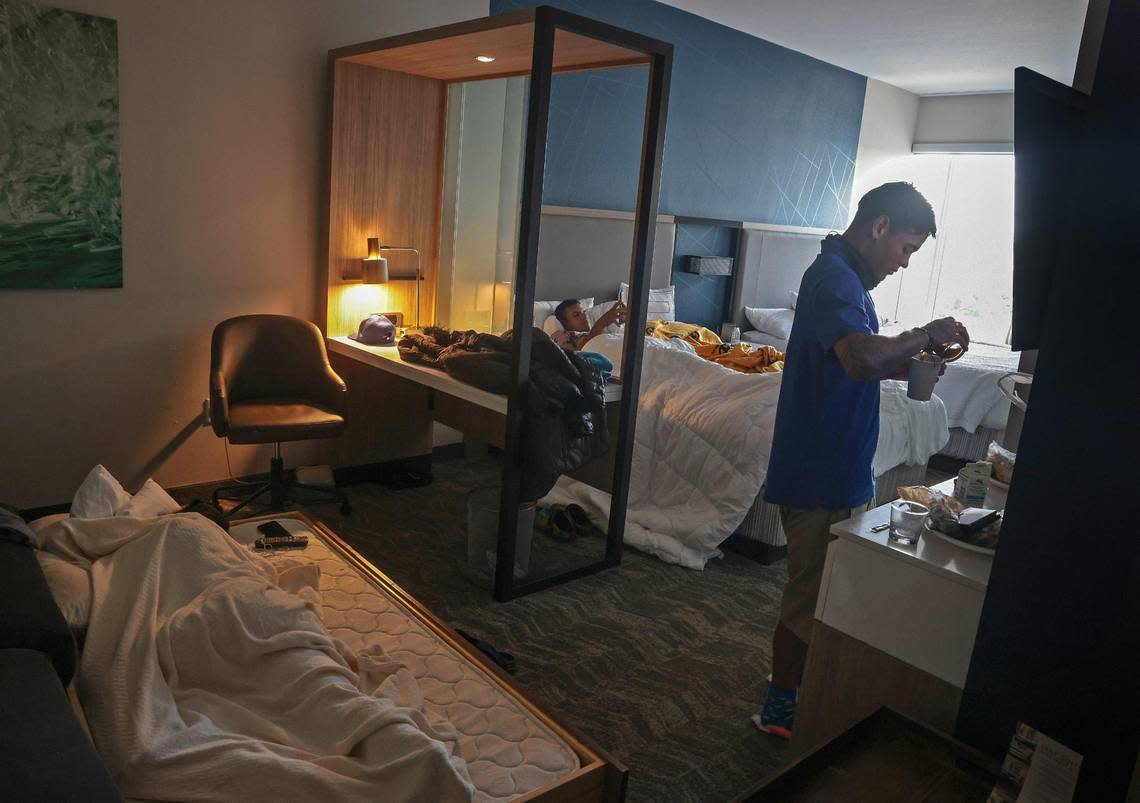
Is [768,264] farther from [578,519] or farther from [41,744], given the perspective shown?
[41,744]

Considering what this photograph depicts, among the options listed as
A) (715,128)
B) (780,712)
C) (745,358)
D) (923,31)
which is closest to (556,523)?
(745,358)

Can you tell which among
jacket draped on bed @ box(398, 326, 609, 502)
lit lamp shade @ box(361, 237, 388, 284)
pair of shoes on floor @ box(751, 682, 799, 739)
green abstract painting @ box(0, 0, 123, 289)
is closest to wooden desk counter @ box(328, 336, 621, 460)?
jacket draped on bed @ box(398, 326, 609, 502)

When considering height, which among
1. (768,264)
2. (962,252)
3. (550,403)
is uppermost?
(962,252)

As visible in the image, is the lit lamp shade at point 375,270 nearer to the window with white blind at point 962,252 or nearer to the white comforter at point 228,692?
the white comforter at point 228,692

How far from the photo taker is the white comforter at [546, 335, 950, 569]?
3.55m

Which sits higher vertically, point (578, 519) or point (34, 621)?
point (34, 621)

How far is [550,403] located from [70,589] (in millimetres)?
1633

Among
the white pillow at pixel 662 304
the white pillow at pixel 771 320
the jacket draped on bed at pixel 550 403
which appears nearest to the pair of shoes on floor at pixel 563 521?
the jacket draped on bed at pixel 550 403

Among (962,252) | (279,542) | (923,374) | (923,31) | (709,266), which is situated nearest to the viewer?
(923,374)

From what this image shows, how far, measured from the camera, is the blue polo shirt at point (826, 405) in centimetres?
218

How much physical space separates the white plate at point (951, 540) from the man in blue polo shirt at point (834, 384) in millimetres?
383

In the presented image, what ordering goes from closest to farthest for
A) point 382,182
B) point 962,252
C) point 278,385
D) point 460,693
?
point 460,693 < point 278,385 < point 382,182 < point 962,252

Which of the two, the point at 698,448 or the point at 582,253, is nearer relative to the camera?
the point at 698,448

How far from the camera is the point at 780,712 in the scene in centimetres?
243
